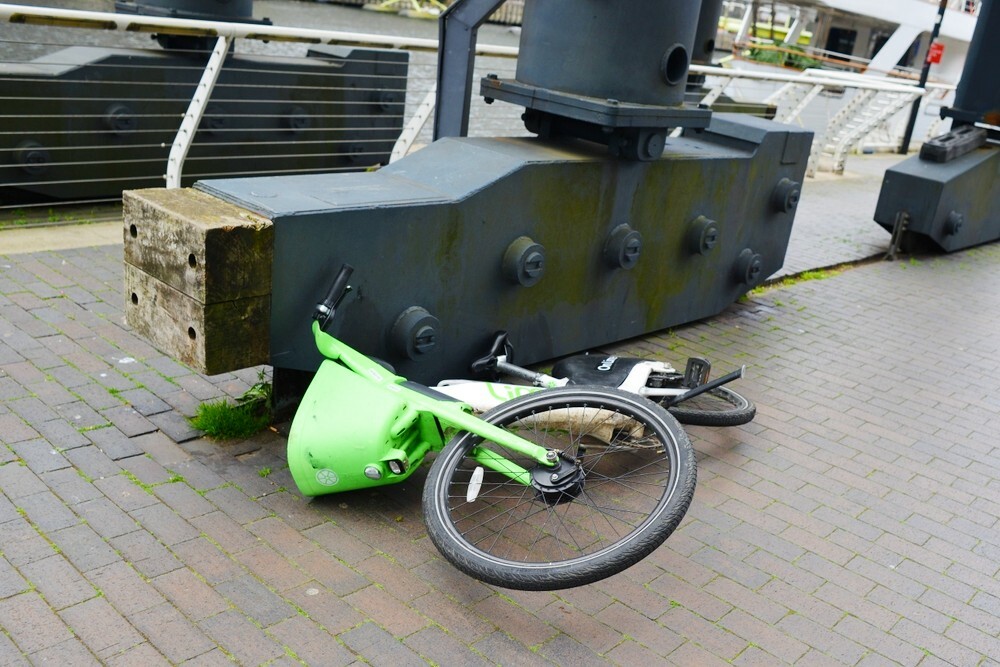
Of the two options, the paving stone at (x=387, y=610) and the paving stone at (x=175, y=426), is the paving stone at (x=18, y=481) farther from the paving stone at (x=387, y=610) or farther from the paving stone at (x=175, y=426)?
the paving stone at (x=387, y=610)

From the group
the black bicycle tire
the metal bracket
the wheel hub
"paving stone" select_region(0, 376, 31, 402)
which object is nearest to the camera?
the wheel hub

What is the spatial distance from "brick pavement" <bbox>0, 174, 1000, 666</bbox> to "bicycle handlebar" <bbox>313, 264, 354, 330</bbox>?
72 centimetres

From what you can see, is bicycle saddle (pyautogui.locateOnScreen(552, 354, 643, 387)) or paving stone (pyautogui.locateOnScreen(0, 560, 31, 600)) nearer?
paving stone (pyautogui.locateOnScreen(0, 560, 31, 600))

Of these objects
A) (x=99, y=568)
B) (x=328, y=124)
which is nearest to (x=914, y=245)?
(x=328, y=124)

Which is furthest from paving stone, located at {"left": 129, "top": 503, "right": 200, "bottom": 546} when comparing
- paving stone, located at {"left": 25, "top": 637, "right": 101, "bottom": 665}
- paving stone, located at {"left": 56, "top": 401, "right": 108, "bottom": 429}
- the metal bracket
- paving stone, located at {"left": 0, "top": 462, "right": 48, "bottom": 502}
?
the metal bracket

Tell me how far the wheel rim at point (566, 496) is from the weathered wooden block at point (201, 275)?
3.53ft

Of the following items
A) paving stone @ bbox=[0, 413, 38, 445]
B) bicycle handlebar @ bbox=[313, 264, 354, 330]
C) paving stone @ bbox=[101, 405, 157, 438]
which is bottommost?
paving stone @ bbox=[101, 405, 157, 438]

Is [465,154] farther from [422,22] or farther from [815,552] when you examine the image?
[422,22]

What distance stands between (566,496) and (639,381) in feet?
4.36

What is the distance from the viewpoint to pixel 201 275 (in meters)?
3.98

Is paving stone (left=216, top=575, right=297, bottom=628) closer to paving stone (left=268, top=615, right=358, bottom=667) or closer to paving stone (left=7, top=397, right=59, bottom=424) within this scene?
paving stone (left=268, top=615, right=358, bottom=667)

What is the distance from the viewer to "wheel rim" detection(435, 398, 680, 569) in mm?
3902

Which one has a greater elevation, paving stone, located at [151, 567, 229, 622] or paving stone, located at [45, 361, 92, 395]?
paving stone, located at [45, 361, 92, 395]

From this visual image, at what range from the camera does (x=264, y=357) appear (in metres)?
4.35
